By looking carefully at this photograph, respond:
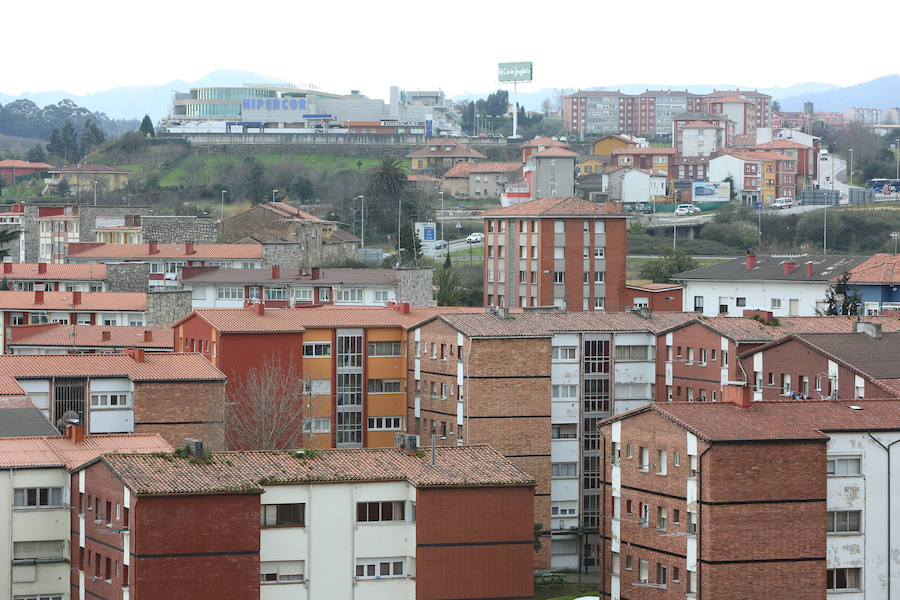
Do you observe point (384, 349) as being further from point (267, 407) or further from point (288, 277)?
point (288, 277)

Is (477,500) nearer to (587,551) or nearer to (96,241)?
(587,551)

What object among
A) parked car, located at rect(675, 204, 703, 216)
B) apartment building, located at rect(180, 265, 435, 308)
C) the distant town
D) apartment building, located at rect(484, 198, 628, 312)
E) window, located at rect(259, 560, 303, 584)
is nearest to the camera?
window, located at rect(259, 560, 303, 584)

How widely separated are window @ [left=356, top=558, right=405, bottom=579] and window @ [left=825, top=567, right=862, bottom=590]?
842cm

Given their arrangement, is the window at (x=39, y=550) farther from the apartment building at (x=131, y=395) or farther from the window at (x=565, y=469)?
the window at (x=565, y=469)

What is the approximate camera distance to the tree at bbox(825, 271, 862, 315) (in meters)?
56.0

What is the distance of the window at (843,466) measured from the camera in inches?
1278

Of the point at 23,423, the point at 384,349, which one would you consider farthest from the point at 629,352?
the point at 23,423

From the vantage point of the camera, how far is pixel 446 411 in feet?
160

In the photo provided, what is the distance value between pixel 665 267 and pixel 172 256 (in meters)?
25.0

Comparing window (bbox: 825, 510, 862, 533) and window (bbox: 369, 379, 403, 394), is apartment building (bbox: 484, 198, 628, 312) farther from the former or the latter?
window (bbox: 825, 510, 862, 533)

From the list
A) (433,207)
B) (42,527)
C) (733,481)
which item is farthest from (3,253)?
(433,207)

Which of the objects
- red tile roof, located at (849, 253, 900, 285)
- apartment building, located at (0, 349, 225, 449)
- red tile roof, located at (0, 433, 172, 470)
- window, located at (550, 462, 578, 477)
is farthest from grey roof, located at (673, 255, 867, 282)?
red tile roof, located at (0, 433, 172, 470)

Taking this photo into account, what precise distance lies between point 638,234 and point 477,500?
7315 centimetres

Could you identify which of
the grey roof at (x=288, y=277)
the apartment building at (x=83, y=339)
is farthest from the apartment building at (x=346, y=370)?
the grey roof at (x=288, y=277)
